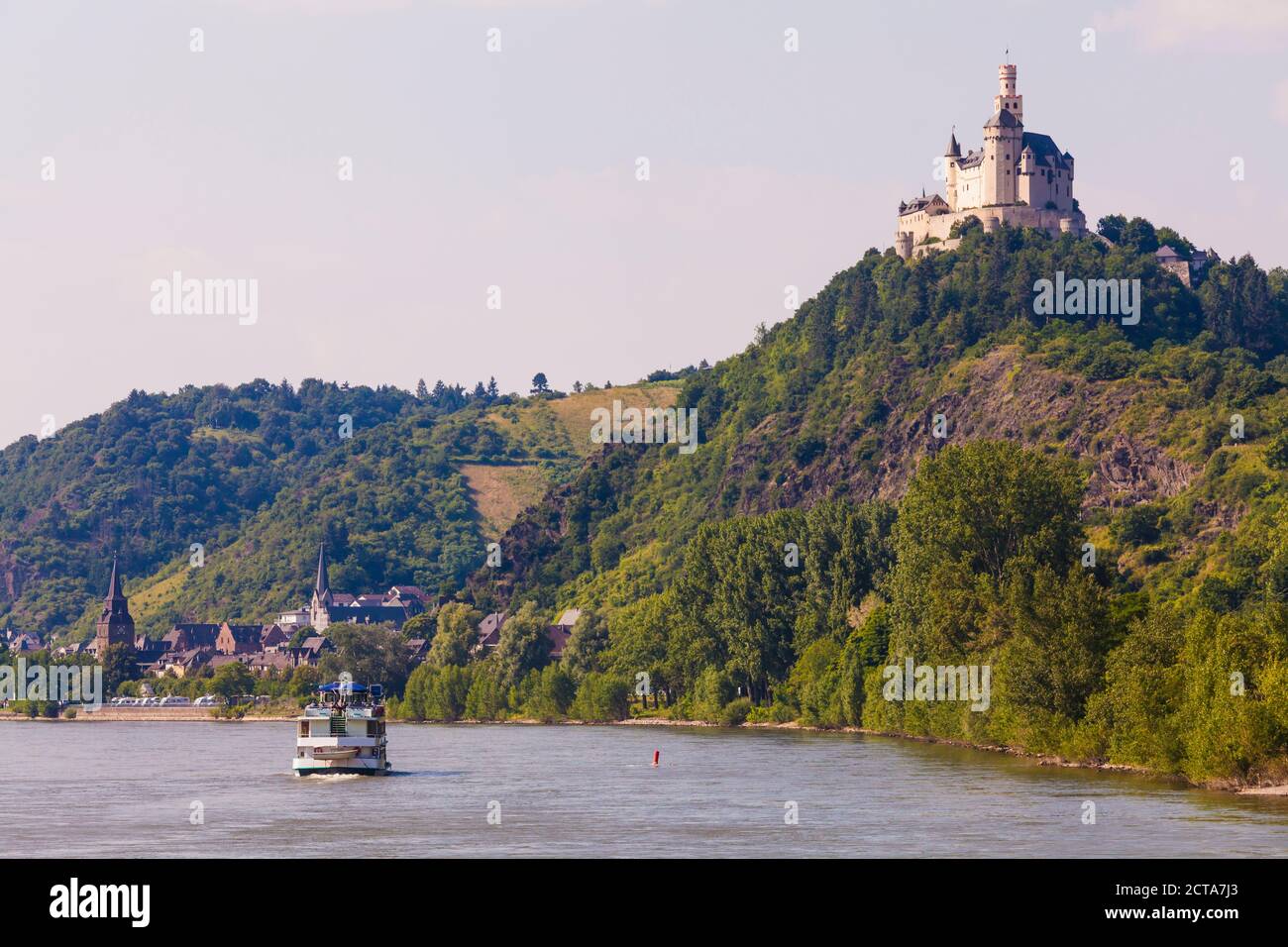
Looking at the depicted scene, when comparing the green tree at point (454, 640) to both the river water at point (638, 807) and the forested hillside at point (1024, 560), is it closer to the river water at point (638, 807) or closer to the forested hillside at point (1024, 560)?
the forested hillside at point (1024, 560)

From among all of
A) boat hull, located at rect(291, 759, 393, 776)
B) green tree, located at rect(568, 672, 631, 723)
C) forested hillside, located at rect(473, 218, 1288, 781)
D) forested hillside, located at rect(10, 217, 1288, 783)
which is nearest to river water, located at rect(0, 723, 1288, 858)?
boat hull, located at rect(291, 759, 393, 776)

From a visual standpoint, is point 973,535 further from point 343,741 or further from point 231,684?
point 231,684

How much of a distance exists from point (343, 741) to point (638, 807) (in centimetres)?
2217

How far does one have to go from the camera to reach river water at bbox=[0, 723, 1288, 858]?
2007 inches

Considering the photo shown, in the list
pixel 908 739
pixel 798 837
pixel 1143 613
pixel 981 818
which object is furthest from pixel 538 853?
pixel 908 739

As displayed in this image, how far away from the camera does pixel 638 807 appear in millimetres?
62750

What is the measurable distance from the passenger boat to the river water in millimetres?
969

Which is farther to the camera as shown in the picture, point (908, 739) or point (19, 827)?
point (908, 739)

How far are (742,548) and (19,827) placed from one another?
77.0 meters


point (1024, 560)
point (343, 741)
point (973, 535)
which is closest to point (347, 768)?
point (343, 741)

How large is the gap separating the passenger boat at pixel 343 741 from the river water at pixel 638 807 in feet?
3.18

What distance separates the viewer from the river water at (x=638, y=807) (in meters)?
51.0
